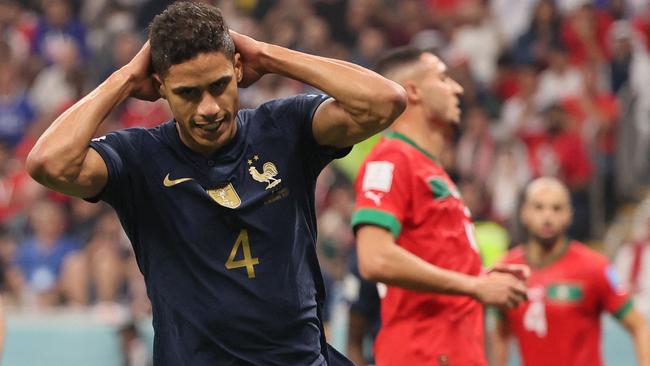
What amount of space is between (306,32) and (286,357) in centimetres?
1016

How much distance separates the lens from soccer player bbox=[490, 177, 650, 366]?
6.98 meters

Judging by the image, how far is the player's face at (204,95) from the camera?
12.8 ft

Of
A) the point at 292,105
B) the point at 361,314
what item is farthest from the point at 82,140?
the point at 361,314

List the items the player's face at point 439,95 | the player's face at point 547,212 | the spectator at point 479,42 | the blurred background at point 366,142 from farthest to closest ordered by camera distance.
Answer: the spectator at point 479,42 < the blurred background at point 366,142 < the player's face at point 547,212 < the player's face at point 439,95

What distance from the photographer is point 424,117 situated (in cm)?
557

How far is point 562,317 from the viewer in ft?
23.1

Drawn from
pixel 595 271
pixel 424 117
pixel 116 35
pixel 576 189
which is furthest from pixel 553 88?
pixel 424 117

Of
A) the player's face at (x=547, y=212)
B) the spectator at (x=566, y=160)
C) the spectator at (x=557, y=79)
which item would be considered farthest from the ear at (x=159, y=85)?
the spectator at (x=557, y=79)

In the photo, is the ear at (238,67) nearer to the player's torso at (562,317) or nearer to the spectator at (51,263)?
the player's torso at (562,317)

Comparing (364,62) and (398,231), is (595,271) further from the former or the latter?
(364,62)

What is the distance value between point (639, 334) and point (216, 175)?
3487 mm

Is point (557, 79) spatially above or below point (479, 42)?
below

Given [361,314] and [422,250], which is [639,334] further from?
[422,250]

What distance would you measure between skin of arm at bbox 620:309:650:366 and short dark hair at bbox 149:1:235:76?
350 cm
